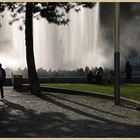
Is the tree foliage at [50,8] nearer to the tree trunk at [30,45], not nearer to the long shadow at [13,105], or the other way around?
the tree trunk at [30,45]

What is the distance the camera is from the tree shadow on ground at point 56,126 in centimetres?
1319

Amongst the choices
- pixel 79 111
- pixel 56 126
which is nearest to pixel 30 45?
pixel 79 111

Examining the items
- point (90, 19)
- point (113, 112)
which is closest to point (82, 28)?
point (90, 19)

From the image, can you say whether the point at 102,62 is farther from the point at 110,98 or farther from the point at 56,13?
the point at 110,98

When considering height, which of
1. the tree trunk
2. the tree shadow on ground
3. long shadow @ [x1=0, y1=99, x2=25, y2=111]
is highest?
the tree trunk

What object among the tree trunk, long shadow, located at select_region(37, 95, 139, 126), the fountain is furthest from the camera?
the fountain

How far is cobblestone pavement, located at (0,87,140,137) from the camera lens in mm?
13445

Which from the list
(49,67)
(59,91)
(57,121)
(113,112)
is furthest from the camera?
(49,67)

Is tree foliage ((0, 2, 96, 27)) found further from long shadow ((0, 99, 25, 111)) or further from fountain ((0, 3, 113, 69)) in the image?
fountain ((0, 3, 113, 69))

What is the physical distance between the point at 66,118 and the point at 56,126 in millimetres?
1575

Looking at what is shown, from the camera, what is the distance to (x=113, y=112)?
17438 mm

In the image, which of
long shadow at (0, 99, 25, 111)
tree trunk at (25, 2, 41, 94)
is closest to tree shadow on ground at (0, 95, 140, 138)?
long shadow at (0, 99, 25, 111)

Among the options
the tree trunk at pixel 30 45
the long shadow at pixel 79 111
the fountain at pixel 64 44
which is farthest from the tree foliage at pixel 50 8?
the fountain at pixel 64 44

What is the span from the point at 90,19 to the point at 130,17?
12.3ft
